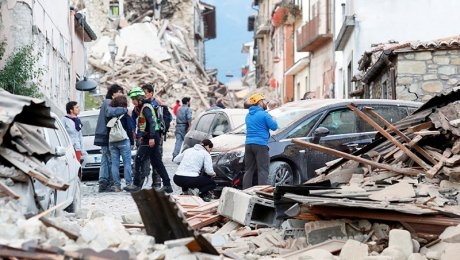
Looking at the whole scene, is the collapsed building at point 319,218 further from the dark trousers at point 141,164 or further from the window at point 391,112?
the dark trousers at point 141,164

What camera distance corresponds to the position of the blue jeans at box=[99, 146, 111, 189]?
16609 millimetres

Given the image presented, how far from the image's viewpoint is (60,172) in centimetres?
1078

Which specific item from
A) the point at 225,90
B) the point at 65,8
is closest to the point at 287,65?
the point at 225,90

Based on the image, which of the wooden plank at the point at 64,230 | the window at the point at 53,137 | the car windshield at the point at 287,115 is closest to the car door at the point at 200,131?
the car windshield at the point at 287,115

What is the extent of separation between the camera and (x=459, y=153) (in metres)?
10.4

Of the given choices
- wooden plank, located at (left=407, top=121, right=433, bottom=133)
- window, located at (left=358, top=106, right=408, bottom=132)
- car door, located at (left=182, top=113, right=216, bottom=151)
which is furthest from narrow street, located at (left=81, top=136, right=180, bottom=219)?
wooden plank, located at (left=407, top=121, right=433, bottom=133)

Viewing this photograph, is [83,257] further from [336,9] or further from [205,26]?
[205,26]

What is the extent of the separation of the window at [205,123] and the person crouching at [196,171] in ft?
16.1

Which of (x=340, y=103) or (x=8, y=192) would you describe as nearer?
(x=8, y=192)

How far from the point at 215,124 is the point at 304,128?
397 centimetres

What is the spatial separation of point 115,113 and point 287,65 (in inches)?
1468

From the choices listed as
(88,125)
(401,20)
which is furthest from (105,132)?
(401,20)

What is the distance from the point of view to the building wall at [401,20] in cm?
2709

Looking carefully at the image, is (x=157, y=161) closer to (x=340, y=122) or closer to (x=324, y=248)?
(x=340, y=122)
